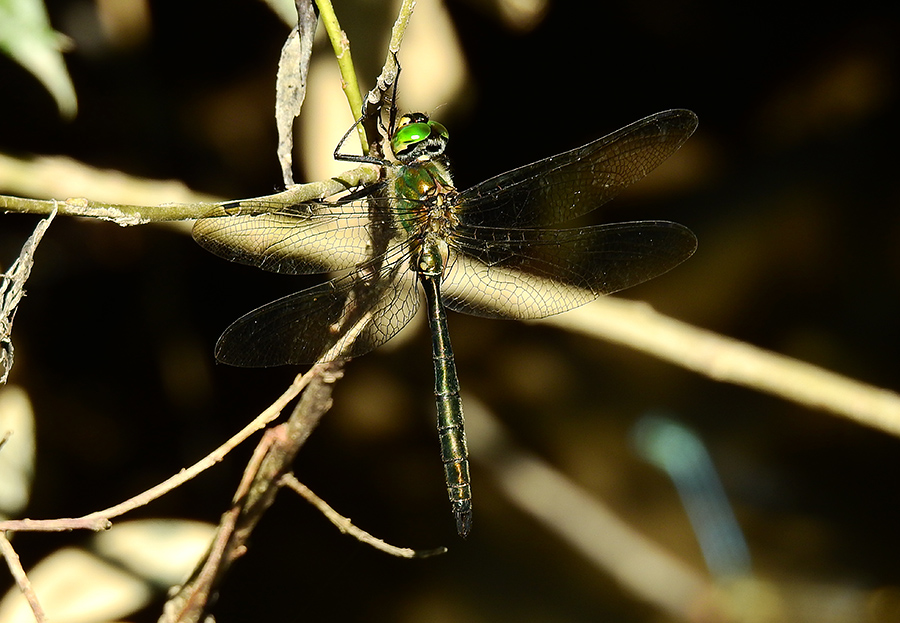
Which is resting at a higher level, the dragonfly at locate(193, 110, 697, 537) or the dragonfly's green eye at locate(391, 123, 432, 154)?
the dragonfly's green eye at locate(391, 123, 432, 154)

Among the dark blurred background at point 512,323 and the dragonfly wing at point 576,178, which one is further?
the dark blurred background at point 512,323

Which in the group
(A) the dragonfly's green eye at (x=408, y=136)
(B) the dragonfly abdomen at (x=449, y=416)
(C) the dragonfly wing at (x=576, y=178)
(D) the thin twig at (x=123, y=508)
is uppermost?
(A) the dragonfly's green eye at (x=408, y=136)

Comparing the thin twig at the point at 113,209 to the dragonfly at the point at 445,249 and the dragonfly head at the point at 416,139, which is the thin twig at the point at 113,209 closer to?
the dragonfly at the point at 445,249

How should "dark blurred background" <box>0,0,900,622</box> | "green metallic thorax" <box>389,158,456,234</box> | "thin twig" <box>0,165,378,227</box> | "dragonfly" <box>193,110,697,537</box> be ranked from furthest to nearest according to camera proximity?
1. "dark blurred background" <box>0,0,900,622</box>
2. "green metallic thorax" <box>389,158,456,234</box>
3. "dragonfly" <box>193,110,697,537</box>
4. "thin twig" <box>0,165,378,227</box>

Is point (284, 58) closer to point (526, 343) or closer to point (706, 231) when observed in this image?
point (526, 343)

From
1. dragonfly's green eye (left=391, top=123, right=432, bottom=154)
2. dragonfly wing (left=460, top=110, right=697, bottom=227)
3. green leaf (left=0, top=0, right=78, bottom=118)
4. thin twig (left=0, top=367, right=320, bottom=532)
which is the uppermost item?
green leaf (left=0, top=0, right=78, bottom=118)

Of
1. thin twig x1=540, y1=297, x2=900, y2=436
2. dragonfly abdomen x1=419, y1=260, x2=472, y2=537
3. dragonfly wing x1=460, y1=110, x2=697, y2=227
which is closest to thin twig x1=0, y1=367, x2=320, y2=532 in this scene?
dragonfly abdomen x1=419, y1=260, x2=472, y2=537

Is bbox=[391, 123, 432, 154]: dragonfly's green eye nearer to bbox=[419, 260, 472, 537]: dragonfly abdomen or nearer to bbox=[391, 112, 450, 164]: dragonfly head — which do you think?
bbox=[391, 112, 450, 164]: dragonfly head

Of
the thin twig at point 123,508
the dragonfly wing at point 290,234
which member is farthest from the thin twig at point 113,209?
the thin twig at point 123,508
